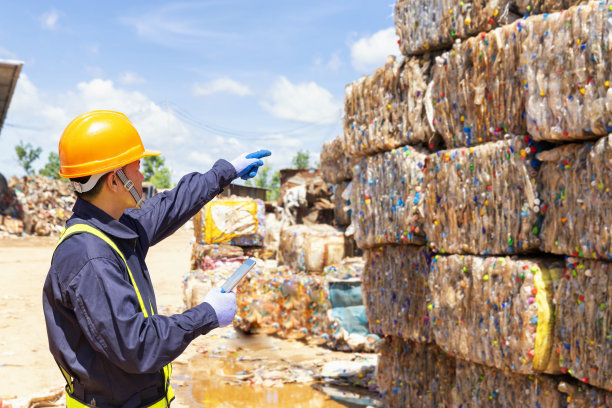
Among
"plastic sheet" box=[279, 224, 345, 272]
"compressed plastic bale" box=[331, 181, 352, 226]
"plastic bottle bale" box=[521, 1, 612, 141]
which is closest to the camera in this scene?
"plastic bottle bale" box=[521, 1, 612, 141]

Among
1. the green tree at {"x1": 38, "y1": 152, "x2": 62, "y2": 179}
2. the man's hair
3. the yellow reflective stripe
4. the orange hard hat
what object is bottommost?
the yellow reflective stripe

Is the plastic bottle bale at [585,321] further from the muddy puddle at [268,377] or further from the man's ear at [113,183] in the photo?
the muddy puddle at [268,377]

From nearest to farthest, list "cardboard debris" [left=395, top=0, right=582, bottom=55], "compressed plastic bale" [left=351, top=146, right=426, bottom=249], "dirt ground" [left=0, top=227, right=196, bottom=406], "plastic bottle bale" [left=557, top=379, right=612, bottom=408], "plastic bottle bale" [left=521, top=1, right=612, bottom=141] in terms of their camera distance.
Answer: "plastic bottle bale" [left=521, top=1, right=612, bottom=141], "plastic bottle bale" [left=557, top=379, right=612, bottom=408], "cardboard debris" [left=395, top=0, right=582, bottom=55], "compressed plastic bale" [left=351, top=146, right=426, bottom=249], "dirt ground" [left=0, top=227, right=196, bottom=406]

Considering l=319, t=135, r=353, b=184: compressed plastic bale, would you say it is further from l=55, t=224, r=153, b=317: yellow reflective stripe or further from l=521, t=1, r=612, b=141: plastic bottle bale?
l=55, t=224, r=153, b=317: yellow reflective stripe

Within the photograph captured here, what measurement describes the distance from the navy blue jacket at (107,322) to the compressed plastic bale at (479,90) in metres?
2.19

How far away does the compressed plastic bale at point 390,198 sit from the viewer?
173 inches

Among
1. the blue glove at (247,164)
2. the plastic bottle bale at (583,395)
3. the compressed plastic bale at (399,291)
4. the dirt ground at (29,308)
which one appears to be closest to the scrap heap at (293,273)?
the dirt ground at (29,308)

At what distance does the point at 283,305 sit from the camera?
847 cm

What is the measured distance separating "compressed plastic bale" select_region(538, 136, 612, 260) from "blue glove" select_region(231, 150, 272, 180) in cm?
153

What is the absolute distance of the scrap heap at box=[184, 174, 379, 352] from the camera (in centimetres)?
775

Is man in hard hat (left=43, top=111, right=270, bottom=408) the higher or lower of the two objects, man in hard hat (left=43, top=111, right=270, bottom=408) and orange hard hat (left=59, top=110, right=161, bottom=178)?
the lower

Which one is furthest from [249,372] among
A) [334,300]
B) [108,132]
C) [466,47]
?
[108,132]

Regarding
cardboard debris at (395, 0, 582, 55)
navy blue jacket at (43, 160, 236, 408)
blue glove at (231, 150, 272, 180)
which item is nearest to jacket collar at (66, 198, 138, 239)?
navy blue jacket at (43, 160, 236, 408)

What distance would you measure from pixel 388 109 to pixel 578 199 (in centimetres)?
188
